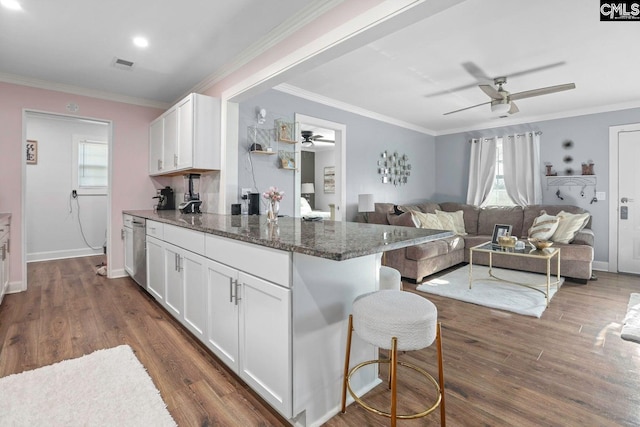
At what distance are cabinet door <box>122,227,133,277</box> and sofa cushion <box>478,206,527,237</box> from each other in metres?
5.42

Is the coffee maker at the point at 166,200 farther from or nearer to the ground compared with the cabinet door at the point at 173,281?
farther from the ground

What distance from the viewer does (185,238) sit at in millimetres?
2406

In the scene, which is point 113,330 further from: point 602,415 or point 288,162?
point 602,415

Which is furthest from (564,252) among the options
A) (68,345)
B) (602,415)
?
(68,345)

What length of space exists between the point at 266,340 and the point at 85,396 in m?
1.08

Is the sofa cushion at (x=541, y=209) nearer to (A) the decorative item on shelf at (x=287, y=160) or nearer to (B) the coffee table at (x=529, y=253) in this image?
(B) the coffee table at (x=529, y=253)

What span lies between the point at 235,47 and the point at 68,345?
2.75 m

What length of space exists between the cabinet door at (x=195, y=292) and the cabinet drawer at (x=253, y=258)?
22cm

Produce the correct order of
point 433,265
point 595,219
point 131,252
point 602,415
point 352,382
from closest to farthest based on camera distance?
point 602,415, point 352,382, point 131,252, point 433,265, point 595,219

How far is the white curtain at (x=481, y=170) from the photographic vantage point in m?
5.91

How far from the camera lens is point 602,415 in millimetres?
1592

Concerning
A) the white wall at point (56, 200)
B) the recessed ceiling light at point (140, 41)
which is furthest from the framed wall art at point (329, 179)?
the recessed ceiling light at point (140, 41)

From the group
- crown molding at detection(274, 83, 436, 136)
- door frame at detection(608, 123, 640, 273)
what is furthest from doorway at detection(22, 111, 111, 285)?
door frame at detection(608, 123, 640, 273)

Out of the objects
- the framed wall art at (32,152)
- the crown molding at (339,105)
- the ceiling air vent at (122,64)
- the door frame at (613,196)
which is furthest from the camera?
the framed wall art at (32,152)
